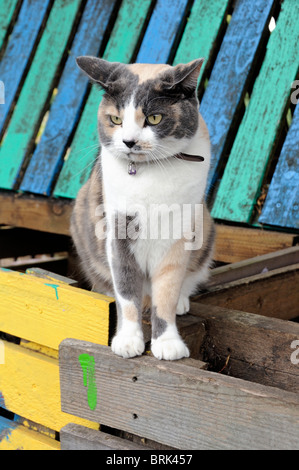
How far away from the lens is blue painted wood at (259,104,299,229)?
214 cm

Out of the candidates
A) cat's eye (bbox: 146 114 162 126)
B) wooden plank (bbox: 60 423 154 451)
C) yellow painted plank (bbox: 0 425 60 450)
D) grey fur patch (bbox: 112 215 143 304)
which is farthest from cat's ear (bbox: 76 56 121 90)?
yellow painted plank (bbox: 0 425 60 450)

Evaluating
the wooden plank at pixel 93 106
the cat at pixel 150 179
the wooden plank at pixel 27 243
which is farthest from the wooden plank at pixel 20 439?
the wooden plank at pixel 27 243

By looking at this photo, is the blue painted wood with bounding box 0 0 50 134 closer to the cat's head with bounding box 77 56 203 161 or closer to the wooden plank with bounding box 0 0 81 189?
the wooden plank with bounding box 0 0 81 189

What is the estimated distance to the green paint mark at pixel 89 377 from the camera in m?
1.21

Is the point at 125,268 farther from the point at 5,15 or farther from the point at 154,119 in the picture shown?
the point at 5,15

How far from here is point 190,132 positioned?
1.38 m

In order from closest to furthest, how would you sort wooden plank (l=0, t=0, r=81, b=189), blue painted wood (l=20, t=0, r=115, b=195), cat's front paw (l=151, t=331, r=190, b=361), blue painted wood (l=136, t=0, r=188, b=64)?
cat's front paw (l=151, t=331, r=190, b=361) < blue painted wood (l=136, t=0, r=188, b=64) < blue painted wood (l=20, t=0, r=115, b=195) < wooden plank (l=0, t=0, r=81, b=189)

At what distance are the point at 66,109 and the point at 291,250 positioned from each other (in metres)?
1.48

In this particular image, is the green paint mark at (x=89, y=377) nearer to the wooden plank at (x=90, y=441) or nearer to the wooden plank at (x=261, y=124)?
the wooden plank at (x=90, y=441)

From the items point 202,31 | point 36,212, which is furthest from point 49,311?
point 202,31

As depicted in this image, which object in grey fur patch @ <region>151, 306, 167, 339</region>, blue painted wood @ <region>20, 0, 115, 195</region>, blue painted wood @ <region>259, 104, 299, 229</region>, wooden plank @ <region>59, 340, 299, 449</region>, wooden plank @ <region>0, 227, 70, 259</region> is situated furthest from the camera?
wooden plank @ <region>0, 227, 70, 259</region>

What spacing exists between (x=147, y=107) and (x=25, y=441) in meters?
1.05

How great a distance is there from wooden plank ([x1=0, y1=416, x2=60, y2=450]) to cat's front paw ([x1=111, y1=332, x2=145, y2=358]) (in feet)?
1.45

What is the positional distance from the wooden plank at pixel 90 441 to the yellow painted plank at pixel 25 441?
0.29 metres
